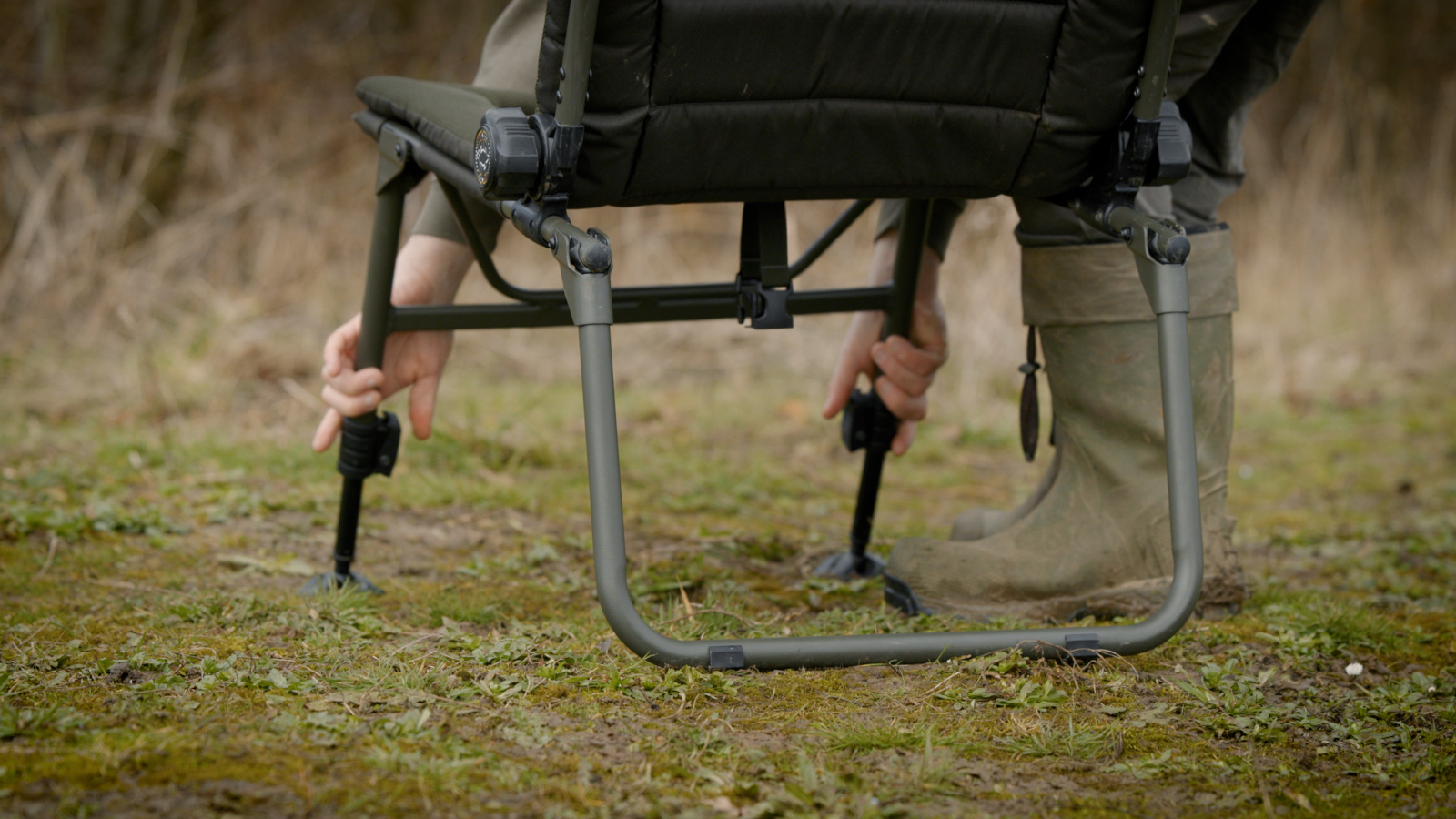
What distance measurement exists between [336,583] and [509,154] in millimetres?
937

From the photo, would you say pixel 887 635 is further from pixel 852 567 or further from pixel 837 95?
pixel 852 567

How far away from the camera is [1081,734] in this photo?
4.15ft

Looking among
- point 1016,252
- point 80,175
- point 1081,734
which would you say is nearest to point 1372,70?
point 1016,252

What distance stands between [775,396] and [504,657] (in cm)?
296

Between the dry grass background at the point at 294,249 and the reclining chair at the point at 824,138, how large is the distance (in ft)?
7.58

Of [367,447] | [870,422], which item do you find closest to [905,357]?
[870,422]

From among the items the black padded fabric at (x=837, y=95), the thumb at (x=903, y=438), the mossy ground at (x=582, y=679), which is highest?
the black padded fabric at (x=837, y=95)

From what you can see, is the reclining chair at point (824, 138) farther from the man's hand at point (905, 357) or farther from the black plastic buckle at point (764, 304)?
the man's hand at point (905, 357)

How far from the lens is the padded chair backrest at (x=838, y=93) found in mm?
1274

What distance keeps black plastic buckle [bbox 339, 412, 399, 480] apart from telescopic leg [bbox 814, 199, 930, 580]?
2.52 feet

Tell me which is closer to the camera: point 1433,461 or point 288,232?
point 1433,461

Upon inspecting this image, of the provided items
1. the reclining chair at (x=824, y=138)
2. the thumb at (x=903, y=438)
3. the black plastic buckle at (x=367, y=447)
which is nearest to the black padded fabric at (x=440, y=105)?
the reclining chair at (x=824, y=138)

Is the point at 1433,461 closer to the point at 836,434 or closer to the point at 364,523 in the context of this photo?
the point at 836,434

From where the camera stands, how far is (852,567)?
220cm
